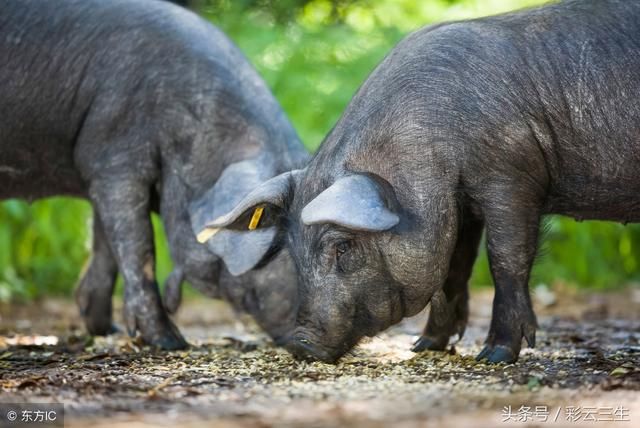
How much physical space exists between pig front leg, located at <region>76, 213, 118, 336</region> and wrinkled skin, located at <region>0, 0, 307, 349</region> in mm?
925

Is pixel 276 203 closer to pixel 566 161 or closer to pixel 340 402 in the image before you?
pixel 566 161

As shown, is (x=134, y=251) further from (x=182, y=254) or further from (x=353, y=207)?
(x=353, y=207)

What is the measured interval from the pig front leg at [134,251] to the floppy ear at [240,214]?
0.34 meters

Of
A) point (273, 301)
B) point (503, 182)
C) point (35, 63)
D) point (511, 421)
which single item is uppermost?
point (35, 63)

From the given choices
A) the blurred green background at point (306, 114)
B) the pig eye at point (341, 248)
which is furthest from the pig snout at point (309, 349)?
the blurred green background at point (306, 114)

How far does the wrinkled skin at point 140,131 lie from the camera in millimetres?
6887

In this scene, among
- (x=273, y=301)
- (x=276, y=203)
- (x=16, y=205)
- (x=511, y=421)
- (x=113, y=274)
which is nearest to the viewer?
(x=511, y=421)

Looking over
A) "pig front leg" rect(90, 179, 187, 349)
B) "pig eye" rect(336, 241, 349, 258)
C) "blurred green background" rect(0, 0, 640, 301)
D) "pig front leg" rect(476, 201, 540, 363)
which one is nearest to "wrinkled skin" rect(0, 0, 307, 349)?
"pig front leg" rect(90, 179, 187, 349)

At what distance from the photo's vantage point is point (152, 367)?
18.8ft

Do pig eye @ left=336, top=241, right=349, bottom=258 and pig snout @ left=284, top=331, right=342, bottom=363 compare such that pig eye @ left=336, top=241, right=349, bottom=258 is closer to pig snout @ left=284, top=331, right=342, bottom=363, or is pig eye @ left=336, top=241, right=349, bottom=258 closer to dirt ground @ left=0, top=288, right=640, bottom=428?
pig snout @ left=284, top=331, right=342, bottom=363

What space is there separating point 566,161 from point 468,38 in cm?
81

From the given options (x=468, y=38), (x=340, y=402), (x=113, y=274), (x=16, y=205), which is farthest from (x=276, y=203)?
(x=16, y=205)

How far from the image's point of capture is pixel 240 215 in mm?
6012

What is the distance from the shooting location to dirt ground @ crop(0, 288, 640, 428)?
401cm
